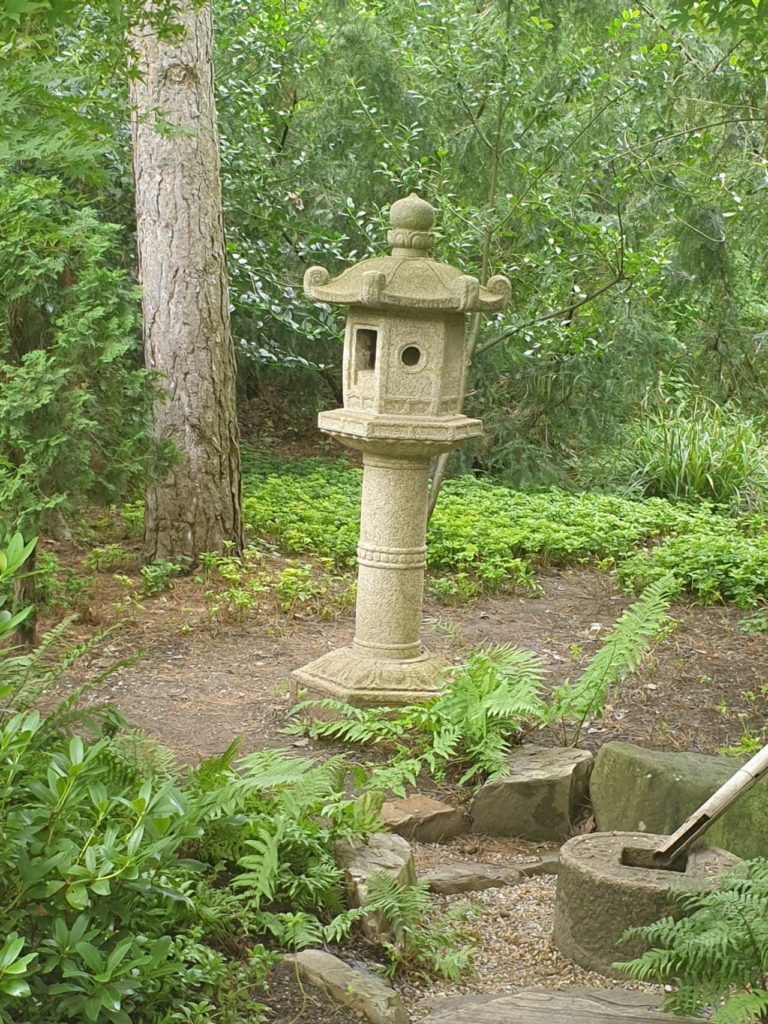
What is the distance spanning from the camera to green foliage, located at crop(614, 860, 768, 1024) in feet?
10.3

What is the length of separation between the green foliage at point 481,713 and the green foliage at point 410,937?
58.9 inches

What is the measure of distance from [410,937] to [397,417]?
116 inches

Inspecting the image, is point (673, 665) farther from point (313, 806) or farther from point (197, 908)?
point (197, 908)

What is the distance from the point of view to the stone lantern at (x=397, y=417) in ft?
19.7

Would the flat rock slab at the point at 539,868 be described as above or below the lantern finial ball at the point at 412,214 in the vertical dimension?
below

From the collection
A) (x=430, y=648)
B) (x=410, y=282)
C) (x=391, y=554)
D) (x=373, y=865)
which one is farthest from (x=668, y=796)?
(x=430, y=648)

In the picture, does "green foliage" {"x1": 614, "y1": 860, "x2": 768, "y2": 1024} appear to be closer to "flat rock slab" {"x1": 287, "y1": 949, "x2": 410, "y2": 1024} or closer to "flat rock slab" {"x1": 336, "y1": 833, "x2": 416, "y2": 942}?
"flat rock slab" {"x1": 287, "y1": 949, "x2": 410, "y2": 1024}

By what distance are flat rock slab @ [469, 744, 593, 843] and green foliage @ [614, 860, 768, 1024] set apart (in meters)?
1.84

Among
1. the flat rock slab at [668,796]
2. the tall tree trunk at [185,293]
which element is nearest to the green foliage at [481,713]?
the flat rock slab at [668,796]

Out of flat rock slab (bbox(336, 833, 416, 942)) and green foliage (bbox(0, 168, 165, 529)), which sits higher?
green foliage (bbox(0, 168, 165, 529))

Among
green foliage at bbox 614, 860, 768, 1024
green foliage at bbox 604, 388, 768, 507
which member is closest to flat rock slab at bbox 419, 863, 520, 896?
green foliage at bbox 614, 860, 768, 1024

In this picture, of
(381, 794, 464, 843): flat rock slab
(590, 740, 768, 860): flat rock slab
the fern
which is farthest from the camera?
the fern

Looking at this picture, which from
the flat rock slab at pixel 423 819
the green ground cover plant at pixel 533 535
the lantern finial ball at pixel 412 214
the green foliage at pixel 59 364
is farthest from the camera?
the green ground cover plant at pixel 533 535

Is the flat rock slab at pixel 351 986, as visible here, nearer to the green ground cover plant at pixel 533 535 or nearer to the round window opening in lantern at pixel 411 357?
the round window opening in lantern at pixel 411 357
